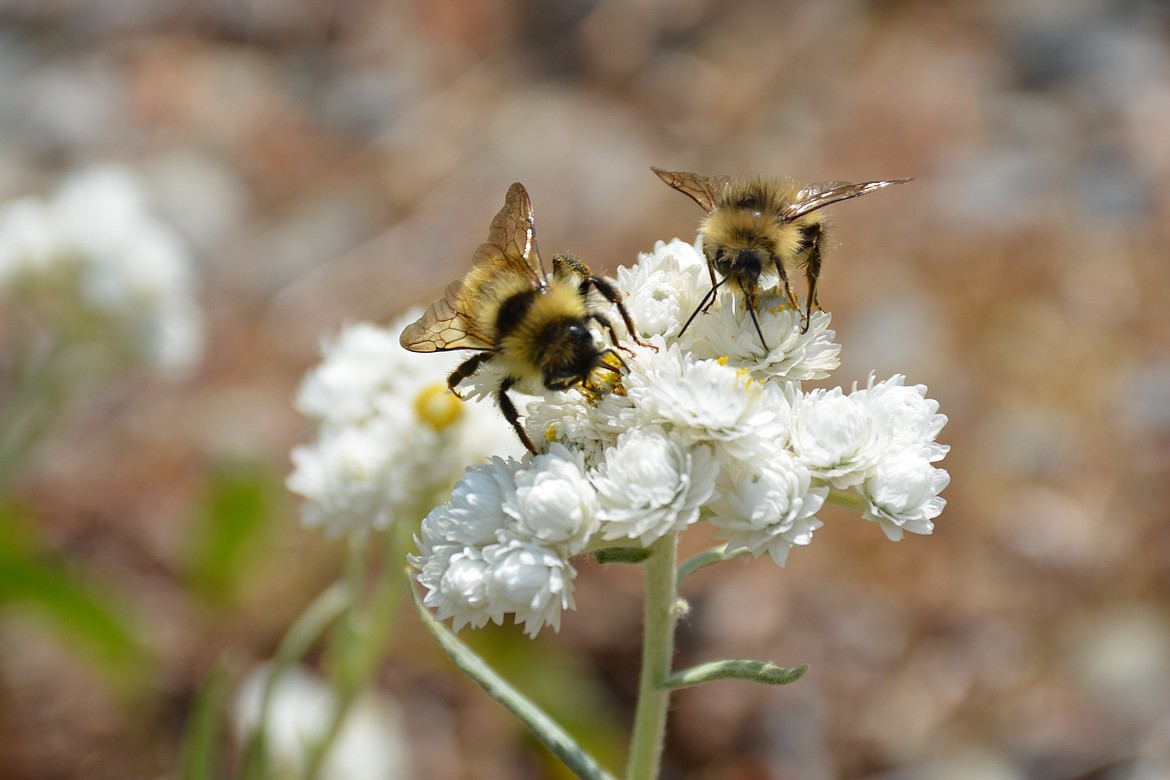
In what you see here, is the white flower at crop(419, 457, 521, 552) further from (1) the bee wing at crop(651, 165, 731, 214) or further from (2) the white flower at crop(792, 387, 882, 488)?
(1) the bee wing at crop(651, 165, 731, 214)

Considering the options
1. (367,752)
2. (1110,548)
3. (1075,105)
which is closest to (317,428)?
(367,752)

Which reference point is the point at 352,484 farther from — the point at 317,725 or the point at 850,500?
the point at 850,500

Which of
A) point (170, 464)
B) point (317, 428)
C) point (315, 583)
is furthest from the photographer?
point (170, 464)

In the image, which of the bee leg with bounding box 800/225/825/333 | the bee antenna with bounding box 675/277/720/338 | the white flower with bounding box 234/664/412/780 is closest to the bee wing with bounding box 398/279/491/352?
the bee antenna with bounding box 675/277/720/338

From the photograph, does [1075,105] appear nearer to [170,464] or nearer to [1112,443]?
[1112,443]

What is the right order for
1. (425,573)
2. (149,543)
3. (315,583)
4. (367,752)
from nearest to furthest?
(425,573) < (367,752) < (315,583) < (149,543)
